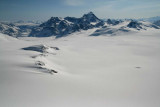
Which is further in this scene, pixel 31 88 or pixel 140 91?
pixel 140 91

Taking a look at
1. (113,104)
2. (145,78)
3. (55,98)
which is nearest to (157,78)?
(145,78)

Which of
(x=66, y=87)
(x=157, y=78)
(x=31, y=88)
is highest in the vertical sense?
(x=31, y=88)

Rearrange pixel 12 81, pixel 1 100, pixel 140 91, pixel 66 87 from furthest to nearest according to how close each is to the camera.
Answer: pixel 140 91, pixel 66 87, pixel 12 81, pixel 1 100

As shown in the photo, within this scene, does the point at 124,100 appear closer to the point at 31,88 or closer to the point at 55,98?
the point at 55,98

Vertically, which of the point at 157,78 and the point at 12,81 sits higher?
the point at 12,81

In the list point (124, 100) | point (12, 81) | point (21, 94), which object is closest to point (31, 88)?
point (21, 94)

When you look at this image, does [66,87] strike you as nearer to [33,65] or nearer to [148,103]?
[33,65]

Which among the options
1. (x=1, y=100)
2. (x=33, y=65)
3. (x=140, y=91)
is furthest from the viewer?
(x=33, y=65)

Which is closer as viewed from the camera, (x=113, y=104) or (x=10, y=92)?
(x=10, y=92)

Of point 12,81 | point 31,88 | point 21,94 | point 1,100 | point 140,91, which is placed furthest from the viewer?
point 140,91
